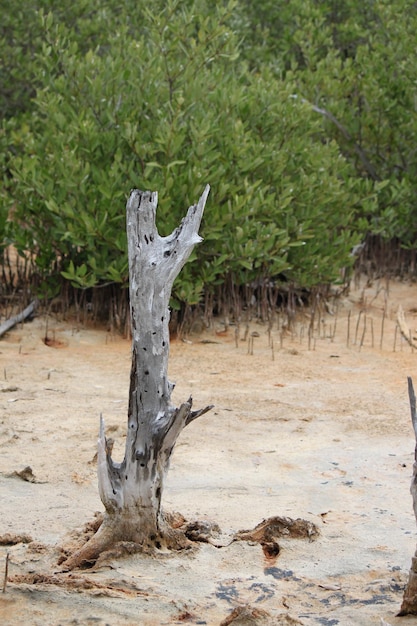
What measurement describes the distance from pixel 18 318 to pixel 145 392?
13.5ft

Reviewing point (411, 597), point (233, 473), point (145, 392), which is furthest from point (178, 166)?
point (411, 597)

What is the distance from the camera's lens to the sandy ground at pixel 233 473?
3.14m

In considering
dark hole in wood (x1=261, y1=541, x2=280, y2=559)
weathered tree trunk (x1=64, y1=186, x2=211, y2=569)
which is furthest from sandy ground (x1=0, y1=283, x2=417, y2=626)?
weathered tree trunk (x1=64, y1=186, x2=211, y2=569)

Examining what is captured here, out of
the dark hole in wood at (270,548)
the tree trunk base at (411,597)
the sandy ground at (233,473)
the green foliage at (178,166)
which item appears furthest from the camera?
the green foliage at (178,166)

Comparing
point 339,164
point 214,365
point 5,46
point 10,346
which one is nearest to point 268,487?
point 214,365

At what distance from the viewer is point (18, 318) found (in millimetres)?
7348

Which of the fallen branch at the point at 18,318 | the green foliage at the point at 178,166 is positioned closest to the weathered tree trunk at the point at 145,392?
the green foliage at the point at 178,166

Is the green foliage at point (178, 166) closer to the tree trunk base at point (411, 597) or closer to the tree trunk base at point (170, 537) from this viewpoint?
the tree trunk base at point (170, 537)

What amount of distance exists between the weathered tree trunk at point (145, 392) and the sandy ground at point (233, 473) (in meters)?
0.15

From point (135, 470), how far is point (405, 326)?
4.89 meters

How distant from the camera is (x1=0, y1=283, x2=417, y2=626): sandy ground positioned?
3.14m

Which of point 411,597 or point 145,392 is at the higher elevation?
point 145,392

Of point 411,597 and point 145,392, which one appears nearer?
point 411,597

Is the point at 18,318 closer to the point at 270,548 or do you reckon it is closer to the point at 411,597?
the point at 270,548
